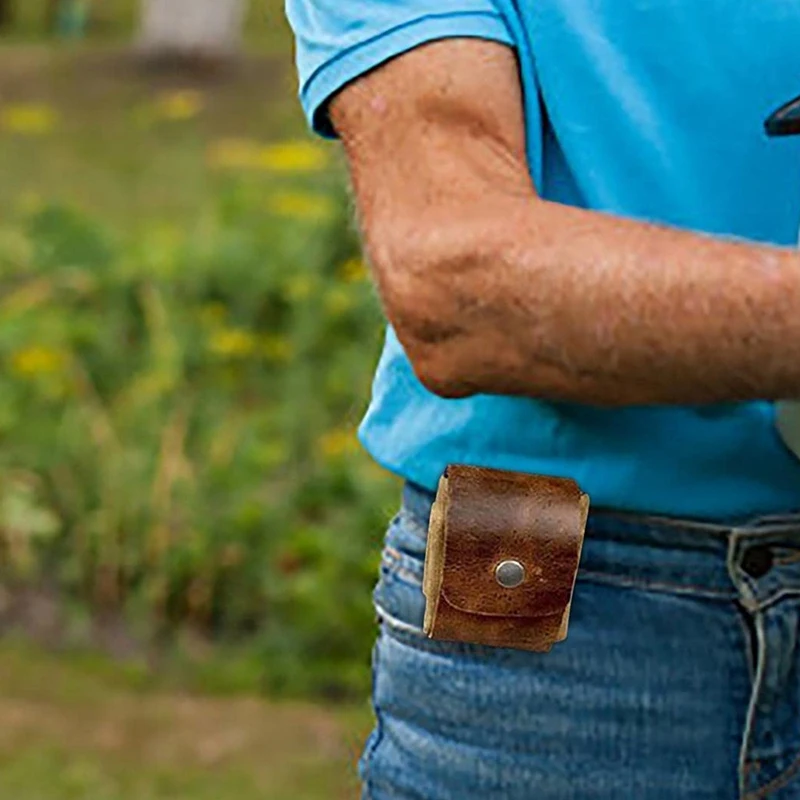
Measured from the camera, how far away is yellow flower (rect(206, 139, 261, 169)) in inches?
418

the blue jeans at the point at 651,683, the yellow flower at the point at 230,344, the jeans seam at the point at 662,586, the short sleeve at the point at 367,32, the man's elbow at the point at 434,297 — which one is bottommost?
the yellow flower at the point at 230,344

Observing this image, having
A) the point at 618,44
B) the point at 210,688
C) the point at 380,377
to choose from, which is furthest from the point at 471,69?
the point at 210,688

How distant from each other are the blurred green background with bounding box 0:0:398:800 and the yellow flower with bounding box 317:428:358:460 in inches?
0.7

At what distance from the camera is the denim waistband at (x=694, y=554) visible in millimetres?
1901

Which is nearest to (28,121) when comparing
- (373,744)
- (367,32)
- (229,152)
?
(229,152)

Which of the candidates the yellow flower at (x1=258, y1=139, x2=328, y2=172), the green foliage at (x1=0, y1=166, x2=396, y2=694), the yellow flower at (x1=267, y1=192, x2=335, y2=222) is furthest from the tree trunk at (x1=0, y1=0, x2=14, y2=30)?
the green foliage at (x1=0, y1=166, x2=396, y2=694)

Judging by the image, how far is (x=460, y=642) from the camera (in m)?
1.92

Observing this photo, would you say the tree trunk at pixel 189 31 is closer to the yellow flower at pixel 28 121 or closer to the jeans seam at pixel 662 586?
the yellow flower at pixel 28 121

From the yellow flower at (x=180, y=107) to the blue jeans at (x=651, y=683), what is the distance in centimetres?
1010

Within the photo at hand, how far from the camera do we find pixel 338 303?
6418mm

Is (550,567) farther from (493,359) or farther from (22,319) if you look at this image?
(22,319)

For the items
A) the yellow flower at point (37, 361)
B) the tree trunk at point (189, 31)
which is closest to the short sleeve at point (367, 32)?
the yellow flower at point (37, 361)

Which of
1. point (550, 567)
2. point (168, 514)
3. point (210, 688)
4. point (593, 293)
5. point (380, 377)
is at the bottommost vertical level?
point (210, 688)

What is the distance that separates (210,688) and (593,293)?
164 inches
